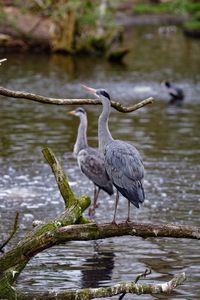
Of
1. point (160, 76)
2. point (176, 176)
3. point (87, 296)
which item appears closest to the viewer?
point (87, 296)

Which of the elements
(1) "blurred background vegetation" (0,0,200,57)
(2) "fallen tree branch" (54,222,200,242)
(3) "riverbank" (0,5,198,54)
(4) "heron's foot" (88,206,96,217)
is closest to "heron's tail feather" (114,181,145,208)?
(2) "fallen tree branch" (54,222,200,242)

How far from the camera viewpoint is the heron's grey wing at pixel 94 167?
1711 centimetres

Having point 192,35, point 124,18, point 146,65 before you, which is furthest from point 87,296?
point 124,18

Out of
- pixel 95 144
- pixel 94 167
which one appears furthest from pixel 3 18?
pixel 94 167

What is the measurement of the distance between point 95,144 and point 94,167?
334 inches

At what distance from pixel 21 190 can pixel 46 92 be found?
680 inches

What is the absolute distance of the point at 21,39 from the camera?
5506 cm

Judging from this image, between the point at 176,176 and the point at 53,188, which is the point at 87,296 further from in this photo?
the point at 176,176

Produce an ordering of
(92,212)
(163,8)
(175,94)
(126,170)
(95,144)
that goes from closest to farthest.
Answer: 1. (126,170)
2. (92,212)
3. (95,144)
4. (175,94)
5. (163,8)

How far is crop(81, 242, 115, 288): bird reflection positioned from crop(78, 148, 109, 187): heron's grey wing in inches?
73.8

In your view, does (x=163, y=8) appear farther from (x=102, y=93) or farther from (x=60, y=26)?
(x=102, y=93)

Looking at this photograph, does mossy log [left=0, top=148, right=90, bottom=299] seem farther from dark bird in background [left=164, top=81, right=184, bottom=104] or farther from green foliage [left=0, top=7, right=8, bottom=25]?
green foliage [left=0, top=7, right=8, bottom=25]

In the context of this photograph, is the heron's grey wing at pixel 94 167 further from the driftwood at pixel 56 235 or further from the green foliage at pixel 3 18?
the green foliage at pixel 3 18

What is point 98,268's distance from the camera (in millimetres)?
14352
